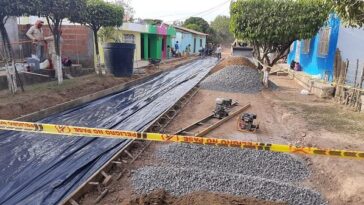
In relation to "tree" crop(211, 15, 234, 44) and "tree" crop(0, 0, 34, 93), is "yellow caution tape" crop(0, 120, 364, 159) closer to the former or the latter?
"tree" crop(0, 0, 34, 93)

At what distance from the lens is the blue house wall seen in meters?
13.7

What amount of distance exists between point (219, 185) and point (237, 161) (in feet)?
4.06

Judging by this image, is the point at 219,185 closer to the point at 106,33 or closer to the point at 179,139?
the point at 179,139

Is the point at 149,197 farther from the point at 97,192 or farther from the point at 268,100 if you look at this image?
the point at 268,100

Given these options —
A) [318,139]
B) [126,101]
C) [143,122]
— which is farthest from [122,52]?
[318,139]

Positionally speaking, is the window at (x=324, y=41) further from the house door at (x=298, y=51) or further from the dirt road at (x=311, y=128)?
the house door at (x=298, y=51)

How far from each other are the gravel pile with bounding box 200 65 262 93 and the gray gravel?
8.67 metres

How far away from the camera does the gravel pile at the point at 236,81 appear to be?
1512 cm

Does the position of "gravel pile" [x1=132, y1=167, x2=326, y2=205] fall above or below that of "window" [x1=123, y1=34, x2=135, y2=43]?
below

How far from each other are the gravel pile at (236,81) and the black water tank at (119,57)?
3.96 meters

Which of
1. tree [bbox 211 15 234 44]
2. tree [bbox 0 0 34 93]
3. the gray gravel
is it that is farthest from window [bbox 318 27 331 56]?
tree [bbox 211 15 234 44]

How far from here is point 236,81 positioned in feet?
51.3

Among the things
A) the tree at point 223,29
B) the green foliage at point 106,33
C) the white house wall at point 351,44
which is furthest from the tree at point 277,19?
the tree at point 223,29

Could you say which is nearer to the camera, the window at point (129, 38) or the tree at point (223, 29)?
the window at point (129, 38)
